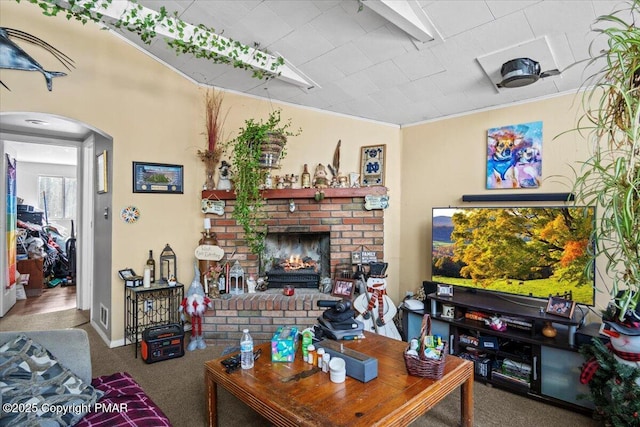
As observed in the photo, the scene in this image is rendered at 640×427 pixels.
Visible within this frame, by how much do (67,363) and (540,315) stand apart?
282 cm

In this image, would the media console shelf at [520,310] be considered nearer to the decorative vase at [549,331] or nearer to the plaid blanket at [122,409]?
the decorative vase at [549,331]

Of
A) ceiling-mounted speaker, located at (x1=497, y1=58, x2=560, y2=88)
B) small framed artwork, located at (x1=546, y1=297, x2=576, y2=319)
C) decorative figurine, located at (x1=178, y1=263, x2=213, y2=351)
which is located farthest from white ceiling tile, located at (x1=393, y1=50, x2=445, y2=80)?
decorative figurine, located at (x1=178, y1=263, x2=213, y2=351)

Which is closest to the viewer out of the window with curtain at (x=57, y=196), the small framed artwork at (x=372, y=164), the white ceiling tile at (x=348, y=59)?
the white ceiling tile at (x=348, y=59)

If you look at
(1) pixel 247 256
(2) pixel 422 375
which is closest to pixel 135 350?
(1) pixel 247 256

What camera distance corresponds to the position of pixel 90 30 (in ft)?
9.61

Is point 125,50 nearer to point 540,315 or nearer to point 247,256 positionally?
point 247,256

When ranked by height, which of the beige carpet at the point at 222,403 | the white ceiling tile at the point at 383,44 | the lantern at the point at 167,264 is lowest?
the beige carpet at the point at 222,403

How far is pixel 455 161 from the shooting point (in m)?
3.45

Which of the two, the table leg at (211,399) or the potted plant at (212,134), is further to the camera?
the potted plant at (212,134)

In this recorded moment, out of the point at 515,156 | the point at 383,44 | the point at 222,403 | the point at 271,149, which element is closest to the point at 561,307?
the point at 515,156

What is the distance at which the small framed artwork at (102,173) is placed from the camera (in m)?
3.25

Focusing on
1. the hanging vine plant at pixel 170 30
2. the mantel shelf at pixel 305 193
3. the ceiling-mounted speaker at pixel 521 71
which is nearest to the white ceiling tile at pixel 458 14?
the ceiling-mounted speaker at pixel 521 71

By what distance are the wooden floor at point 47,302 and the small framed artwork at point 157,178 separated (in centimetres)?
233

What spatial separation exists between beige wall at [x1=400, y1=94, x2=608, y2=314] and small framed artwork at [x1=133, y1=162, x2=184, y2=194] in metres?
2.37
